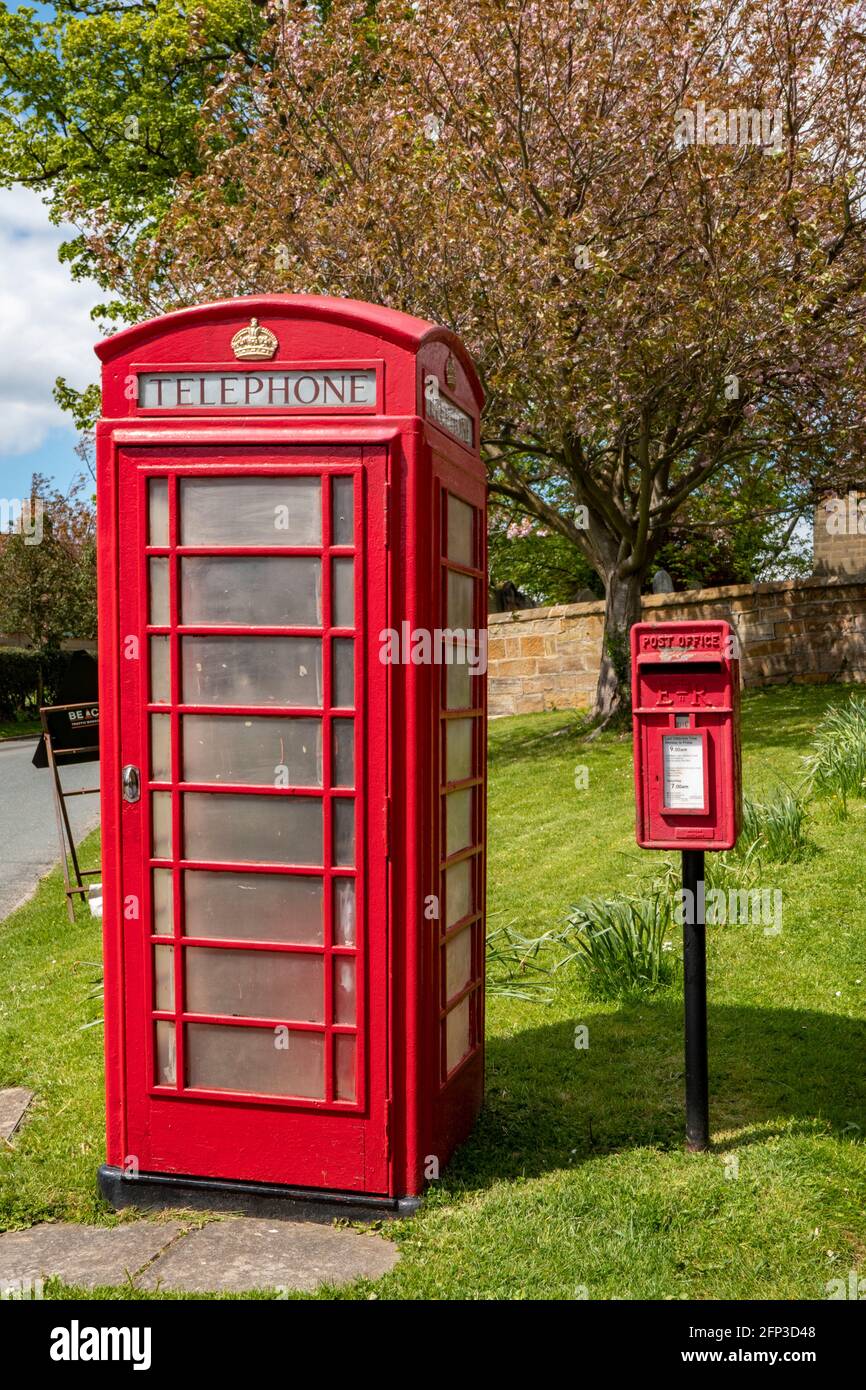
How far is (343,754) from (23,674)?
2814cm

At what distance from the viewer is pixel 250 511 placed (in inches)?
155

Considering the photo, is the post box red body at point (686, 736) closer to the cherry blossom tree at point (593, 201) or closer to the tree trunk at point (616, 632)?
the cherry blossom tree at point (593, 201)

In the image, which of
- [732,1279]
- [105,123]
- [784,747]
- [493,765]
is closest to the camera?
[732,1279]

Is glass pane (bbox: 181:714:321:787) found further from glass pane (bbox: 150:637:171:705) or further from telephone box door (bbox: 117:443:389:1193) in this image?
glass pane (bbox: 150:637:171:705)

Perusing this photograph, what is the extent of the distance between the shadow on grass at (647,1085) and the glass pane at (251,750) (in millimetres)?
1568

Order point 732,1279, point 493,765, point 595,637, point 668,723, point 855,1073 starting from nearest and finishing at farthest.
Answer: point 732,1279 < point 668,723 < point 855,1073 < point 493,765 < point 595,637

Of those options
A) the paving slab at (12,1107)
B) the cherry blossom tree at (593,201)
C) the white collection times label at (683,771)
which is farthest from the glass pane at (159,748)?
the cherry blossom tree at (593,201)

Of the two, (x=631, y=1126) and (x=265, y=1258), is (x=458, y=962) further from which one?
(x=265, y=1258)

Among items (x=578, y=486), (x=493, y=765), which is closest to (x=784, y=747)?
(x=493, y=765)

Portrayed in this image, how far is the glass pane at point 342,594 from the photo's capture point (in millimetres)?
3861

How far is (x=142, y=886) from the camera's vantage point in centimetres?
409

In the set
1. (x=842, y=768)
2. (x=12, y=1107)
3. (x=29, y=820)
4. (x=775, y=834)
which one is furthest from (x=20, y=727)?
(x=12, y=1107)

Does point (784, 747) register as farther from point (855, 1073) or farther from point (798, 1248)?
point (798, 1248)

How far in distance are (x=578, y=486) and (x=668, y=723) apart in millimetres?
11435
